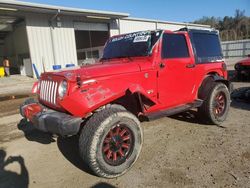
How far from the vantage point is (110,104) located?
402cm

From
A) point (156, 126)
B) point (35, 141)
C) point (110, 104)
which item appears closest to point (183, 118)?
point (156, 126)

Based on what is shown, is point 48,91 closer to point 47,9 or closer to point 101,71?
point 101,71

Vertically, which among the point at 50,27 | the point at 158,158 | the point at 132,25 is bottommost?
the point at 158,158

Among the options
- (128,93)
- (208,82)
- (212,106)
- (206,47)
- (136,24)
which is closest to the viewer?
(128,93)

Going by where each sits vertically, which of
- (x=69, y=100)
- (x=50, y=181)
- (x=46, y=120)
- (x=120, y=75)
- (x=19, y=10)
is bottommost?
(x=50, y=181)

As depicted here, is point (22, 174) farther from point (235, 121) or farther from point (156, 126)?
point (235, 121)

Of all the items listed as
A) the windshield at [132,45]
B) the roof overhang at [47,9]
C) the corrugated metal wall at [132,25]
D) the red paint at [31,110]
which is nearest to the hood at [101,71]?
the windshield at [132,45]

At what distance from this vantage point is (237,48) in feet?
100

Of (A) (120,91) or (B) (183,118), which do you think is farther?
(B) (183,118)

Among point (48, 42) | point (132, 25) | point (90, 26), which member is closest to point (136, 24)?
point (132, 25)

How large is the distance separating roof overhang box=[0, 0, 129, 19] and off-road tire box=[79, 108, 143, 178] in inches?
527

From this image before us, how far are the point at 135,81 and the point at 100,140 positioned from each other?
1.21 m

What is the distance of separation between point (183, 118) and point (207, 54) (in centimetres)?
170

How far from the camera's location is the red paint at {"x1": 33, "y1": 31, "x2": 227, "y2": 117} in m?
3.53
